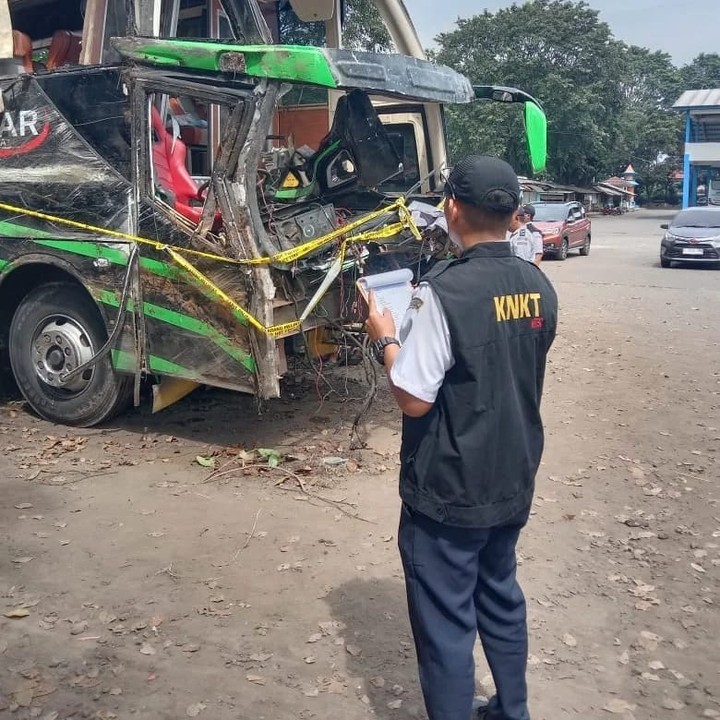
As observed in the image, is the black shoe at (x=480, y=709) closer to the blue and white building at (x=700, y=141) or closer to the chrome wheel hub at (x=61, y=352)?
the chrome wheel hub at (x=61, y=352)

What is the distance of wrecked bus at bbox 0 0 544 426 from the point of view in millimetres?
5043

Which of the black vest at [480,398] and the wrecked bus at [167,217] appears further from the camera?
the wrecked bus at [167,217]

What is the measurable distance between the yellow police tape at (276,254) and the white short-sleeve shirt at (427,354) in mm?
2643

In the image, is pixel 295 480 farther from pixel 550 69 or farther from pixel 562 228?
pixel 550 69

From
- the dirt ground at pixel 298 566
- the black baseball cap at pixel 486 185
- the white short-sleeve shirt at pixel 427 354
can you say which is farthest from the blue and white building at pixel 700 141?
the white short-sleeve shirt at pixel 427 354

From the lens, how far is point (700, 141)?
153ft

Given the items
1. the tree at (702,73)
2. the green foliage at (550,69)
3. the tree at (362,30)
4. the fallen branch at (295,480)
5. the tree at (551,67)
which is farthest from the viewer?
the tree at (702,73)

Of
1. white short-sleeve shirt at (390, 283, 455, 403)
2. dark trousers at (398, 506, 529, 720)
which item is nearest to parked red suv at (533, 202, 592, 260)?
dark trousers at (398, 506, 529, 720)

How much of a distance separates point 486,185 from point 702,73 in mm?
85730

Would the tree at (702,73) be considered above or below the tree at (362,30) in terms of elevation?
above

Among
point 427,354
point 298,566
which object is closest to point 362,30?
point 298,566

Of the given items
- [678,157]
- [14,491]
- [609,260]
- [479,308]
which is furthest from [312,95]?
[678,157]

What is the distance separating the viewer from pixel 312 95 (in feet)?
23.5

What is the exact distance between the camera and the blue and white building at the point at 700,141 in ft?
145
